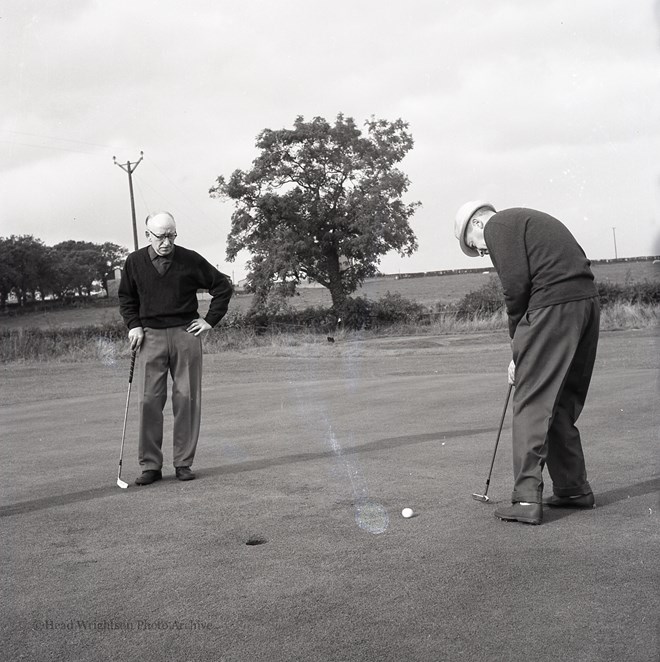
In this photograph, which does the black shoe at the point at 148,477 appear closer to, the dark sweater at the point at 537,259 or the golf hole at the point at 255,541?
the golf hole at the point at 255,541

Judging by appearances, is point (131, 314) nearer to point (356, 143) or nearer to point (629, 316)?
point (629, 316)

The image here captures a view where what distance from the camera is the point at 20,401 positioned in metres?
15.1

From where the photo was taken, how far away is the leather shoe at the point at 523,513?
15.5 feet

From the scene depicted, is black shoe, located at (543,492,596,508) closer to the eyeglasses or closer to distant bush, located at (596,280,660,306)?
the eyeglasses

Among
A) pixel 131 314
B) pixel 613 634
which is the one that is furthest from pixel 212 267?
pixel 613 634

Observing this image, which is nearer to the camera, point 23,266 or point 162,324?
point 162,324

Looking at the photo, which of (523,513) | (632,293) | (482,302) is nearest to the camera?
(523,513)

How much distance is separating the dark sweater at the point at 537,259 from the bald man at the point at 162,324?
2.88 m

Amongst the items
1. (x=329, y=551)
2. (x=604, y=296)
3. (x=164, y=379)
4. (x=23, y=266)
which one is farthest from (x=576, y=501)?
(x=23, y=266)

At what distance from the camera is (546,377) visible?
4.96 metres

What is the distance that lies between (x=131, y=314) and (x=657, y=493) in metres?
4.20

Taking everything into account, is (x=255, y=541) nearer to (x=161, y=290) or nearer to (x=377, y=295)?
(x=161, y=290)

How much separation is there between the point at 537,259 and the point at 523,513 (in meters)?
1.44

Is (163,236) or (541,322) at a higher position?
(163,236)
